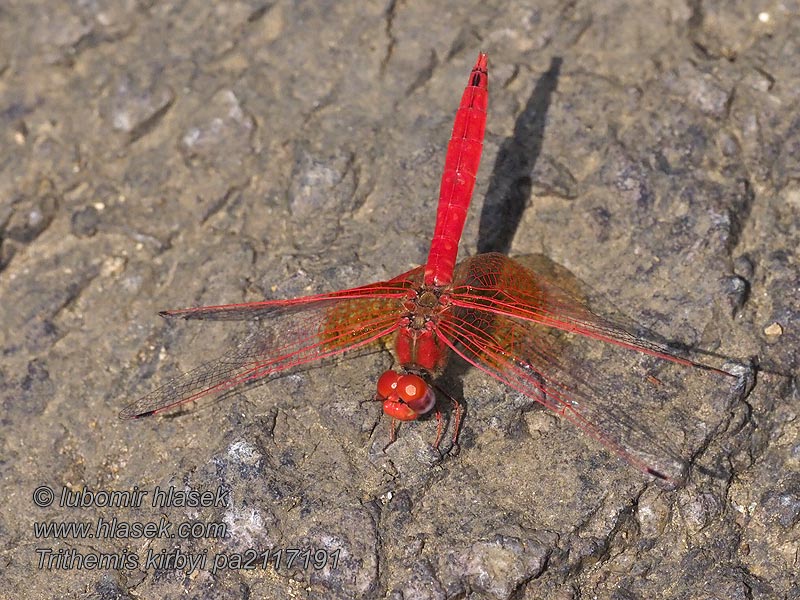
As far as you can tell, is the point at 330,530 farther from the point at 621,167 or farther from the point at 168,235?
the point at 621,167

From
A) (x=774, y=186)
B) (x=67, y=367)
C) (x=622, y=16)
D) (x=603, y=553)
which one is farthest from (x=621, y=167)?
(x=67, y=367)

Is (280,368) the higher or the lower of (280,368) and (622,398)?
the lower

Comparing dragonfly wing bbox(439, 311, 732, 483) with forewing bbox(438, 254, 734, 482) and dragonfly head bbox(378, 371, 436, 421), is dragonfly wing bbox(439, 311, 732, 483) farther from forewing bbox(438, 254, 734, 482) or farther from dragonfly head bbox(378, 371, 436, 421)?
dragonfly head bbox(378, 371, 436, 421)

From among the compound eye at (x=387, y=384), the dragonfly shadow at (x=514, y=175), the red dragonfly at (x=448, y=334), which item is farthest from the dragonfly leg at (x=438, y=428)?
the dragonfly shadow at (x=514, y=175)

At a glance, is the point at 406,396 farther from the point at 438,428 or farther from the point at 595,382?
the point at 595,382

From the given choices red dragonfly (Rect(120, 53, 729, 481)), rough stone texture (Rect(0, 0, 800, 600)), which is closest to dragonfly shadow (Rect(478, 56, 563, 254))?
rough stone texture (Rect(0, 0, 800, 600))

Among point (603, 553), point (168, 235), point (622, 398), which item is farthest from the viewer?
point (168, 235)

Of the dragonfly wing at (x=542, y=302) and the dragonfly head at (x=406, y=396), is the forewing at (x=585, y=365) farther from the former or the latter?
the dragonfly head at (x=406, y=396)
